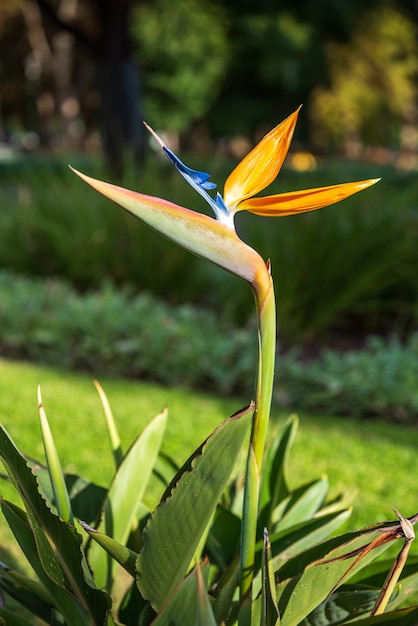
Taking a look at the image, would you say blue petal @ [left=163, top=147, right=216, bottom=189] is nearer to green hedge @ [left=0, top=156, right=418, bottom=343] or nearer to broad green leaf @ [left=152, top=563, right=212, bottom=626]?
broad green leaf @ [left=152, top=563, right=212, bottom=626]

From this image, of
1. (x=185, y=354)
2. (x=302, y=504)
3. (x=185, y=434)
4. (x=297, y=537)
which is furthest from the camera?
(x=185, y=354)

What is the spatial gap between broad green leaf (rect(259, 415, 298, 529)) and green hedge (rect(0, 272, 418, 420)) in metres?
2.62

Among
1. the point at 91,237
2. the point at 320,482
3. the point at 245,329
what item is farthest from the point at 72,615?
the point at 91,237

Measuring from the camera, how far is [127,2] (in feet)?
35.5

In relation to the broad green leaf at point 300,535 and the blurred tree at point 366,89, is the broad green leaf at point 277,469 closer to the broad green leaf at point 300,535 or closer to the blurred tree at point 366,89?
the broad green leaf at point 300,535

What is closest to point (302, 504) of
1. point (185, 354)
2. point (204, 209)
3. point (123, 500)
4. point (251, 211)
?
point (123, 500)

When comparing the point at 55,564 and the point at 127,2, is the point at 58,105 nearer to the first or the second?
the point at 127,2

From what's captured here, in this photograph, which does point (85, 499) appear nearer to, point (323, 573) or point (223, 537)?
point (223, 537)

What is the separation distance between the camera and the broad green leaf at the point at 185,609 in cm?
130

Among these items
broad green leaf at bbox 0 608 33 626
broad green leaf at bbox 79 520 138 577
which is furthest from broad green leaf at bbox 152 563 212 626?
broad green leaf at bbox 0 608 33 626

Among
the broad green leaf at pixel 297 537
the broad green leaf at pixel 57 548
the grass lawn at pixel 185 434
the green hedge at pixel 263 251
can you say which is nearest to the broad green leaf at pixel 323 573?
the broad green leaf at pixel 297 537

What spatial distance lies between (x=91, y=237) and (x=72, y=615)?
201 inches

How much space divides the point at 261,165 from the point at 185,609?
767mm

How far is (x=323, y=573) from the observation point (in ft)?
4.55
